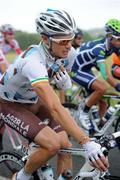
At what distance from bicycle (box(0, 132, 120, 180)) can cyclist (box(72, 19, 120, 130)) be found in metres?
2.78

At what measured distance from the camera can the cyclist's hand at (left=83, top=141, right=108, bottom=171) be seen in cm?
369

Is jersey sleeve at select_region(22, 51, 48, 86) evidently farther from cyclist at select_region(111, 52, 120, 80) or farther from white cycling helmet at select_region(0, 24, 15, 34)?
white cycling helmet at select_region(0, 24, 15, 34)

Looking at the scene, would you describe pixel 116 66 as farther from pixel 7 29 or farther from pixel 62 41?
pixel 62 41

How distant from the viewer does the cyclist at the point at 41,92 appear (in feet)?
13.5

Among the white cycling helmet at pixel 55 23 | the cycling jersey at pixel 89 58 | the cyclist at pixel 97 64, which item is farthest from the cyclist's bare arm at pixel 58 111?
the cycling jersey at pixel 89 58

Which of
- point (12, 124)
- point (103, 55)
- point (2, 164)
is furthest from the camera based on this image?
point (103, 55)

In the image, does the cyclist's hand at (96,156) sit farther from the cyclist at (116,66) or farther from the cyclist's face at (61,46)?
the cyclist at (116,66)

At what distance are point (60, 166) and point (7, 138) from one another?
12.6 ft

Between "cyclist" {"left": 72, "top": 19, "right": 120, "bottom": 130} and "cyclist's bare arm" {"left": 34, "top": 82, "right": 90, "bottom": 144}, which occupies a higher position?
"cyclist's bare arm" {"left": 34, "top": 82, "right": 90, "bottom": 144}

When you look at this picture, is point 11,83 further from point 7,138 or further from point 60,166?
point 7,138

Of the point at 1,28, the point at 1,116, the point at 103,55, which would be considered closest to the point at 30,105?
the point at 1,116

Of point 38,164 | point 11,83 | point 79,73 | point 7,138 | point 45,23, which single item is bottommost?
point 7,138

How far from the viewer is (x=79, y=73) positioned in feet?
27.2

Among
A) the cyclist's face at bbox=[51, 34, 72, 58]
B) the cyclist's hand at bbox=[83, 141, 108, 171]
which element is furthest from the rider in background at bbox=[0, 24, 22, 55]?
the cyclist's hand at bbox=[83, 141, 108, 171]
